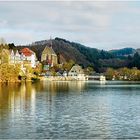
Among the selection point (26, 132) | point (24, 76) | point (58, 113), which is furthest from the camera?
point (24, 76)

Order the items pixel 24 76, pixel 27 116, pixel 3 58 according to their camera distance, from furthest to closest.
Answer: pixel 24 76 < pixel 3 58 < pixel 27 116

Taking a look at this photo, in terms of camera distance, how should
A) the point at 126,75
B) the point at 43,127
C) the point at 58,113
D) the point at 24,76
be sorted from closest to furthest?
the point at 43,127 → the point at 58,113 → the point at 24,76 → the point at 126,75

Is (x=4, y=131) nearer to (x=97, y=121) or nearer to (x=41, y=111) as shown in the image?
(x=97, y=121)

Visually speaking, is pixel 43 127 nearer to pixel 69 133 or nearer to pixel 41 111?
pixel 69 133

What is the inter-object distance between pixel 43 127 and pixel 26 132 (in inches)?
72.6

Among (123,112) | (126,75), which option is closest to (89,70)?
(126,75)

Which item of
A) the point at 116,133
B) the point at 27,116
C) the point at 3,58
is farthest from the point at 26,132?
the point at 3,58

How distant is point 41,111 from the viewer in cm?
3081

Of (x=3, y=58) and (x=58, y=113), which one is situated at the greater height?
(x=3, y=58)

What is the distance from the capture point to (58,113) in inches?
1177

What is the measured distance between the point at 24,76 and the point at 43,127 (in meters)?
77.7

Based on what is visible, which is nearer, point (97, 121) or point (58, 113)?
point (97, 121)

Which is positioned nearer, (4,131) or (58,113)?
(4,131)

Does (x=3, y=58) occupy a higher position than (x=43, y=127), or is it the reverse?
(x=3, y=58)
